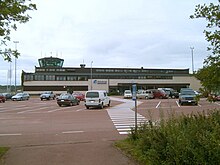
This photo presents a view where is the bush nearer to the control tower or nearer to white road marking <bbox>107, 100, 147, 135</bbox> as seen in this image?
white road marking <bbox>107, 100, 147, 135</bbox>

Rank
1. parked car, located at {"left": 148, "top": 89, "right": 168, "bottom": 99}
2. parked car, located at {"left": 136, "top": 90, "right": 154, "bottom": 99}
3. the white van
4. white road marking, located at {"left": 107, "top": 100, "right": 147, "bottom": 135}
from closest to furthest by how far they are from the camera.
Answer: white road marking, located at {"left": 107, "top": 100, "right": 147, "bottom": 135}
the white van
parked car, located at {"left": 148, "top": 89, "right": 168, "bottom": 99}
parked car, located at {"left": 136, "top": 90, "right": 154, "bottom": 99}

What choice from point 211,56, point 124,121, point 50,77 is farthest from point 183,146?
point 50,77

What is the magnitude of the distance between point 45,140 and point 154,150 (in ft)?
20.0

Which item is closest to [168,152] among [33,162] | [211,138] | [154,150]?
[154,150]

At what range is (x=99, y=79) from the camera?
304 ft

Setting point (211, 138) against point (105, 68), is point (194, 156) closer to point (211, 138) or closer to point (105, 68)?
point (211, 138)

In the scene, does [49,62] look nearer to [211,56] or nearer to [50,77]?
[50,77]

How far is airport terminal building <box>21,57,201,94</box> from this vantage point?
8881 centimetres

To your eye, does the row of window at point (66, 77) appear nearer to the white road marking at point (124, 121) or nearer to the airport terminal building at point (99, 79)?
the airport terminal building at point (99, 79)

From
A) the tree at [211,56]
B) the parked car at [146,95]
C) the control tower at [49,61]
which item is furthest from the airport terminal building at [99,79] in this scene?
the tree at [211,56]

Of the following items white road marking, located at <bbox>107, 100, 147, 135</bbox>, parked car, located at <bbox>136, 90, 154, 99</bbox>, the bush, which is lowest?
white road marking, located at <bbox>107, 100, 147, 135</bbox>

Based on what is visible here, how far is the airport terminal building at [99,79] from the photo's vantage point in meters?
88.8

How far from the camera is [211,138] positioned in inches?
197

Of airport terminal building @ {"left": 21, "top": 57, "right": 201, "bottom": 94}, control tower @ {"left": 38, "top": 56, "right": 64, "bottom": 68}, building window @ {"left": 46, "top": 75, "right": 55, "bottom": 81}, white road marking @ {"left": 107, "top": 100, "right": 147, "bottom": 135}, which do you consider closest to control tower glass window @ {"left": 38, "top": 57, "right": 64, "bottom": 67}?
control tower @ {"left": 38, "top": 56, "right": 64, "bottom": 68}
